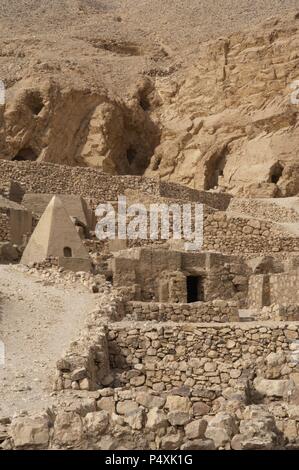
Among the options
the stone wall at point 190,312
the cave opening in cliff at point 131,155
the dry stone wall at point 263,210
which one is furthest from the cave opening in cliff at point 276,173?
the stone wall at point 190,312

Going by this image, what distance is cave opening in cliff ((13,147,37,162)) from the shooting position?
3416cm

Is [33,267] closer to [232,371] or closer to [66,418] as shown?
[232,371]

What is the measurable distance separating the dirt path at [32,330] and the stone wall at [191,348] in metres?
0.75

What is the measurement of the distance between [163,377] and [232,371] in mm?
837

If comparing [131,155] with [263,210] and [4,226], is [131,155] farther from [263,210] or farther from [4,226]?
[4,226]

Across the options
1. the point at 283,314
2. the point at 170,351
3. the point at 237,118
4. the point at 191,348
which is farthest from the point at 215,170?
the point at 170,351

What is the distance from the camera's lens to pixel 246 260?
57.7 ft

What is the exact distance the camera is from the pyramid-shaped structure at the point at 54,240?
1697cm

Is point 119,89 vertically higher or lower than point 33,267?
higher

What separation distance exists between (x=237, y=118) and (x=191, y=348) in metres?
27.4

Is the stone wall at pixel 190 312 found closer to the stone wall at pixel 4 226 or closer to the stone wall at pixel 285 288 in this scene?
the stone wall at pixel 285 288

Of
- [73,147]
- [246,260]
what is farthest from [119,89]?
[246,260]

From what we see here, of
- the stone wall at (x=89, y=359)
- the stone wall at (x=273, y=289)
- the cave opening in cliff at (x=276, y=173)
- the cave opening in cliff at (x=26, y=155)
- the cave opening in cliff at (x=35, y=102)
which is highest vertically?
the cave opening in cliff at (x=35, y=102)

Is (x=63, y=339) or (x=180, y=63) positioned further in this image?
(x=180, y=63)
